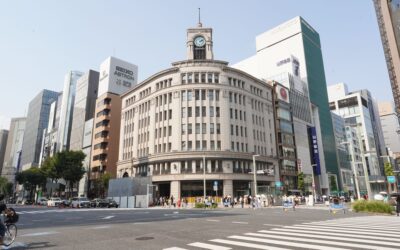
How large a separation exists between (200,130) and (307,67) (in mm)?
53842

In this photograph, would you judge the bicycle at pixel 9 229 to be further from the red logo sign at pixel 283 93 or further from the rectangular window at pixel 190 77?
the red logo sign at pixel 283 93

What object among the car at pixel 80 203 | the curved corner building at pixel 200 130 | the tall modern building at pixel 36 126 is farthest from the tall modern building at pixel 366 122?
the tall modern building at pixel 36 126

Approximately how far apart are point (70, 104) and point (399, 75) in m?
104

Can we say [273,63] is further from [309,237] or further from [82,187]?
[309,237]

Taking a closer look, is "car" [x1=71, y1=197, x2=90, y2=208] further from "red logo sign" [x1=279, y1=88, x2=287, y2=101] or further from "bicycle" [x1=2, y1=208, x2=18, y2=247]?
"red logo sign" [x1=279, y1=88, x2=287, y2=101]

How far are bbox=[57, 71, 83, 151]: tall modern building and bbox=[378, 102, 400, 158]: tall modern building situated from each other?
16252cm

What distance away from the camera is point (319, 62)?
323 feet

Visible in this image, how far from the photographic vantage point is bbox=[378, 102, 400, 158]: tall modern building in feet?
520

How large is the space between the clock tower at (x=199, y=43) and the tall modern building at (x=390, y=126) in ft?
465

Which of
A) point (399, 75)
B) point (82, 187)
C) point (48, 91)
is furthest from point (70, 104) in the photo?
point (399, 75)

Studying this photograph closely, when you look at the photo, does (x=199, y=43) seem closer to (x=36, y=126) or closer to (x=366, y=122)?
(x=366, y=122)

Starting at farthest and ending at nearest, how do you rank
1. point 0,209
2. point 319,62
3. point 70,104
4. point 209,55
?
1. point 70,104
2. point 319,62
3. point 209,55
4. point 0,209

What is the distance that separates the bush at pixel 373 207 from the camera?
76.0ft

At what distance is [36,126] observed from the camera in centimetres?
14500
